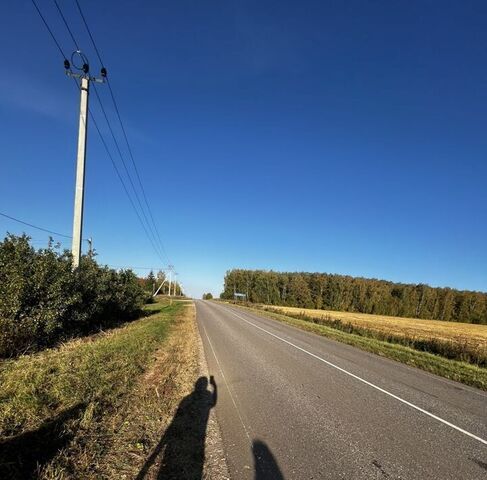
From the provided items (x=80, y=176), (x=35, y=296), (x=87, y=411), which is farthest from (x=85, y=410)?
(x=80, y=176)

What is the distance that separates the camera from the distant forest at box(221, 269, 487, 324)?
412 ft

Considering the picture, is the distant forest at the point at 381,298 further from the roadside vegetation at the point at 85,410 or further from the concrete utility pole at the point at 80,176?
the roadside vegetation at the point at 85,410

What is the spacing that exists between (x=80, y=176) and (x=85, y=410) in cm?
1388

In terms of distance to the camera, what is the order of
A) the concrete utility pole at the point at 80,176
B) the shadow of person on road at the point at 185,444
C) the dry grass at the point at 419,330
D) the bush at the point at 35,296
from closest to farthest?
the shadow of person on road at the point at 185,444 → the bush at the point at 35,296 → the concrete utility pole at the point at 80,176 → the dry grass at the point at 419,330

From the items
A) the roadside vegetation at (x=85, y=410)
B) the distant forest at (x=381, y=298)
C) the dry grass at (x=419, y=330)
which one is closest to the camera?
the roadside vegetation at (x=85, y=410)

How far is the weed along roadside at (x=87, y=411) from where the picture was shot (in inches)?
183

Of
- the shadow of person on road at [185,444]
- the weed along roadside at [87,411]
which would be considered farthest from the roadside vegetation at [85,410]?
the shadow of person on road at [185,444]

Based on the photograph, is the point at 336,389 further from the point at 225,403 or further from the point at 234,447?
the point at 234,447

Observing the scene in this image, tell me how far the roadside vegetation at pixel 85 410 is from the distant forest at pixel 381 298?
387 feet

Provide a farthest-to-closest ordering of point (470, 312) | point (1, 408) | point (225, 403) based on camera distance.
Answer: point (470, 312) < point (225, 403) < point (1, 408)

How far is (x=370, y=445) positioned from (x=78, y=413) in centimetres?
426

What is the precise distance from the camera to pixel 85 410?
6.31 m

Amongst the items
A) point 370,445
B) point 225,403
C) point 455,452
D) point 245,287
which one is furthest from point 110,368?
point 245,287

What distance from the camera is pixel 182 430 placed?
619cm
